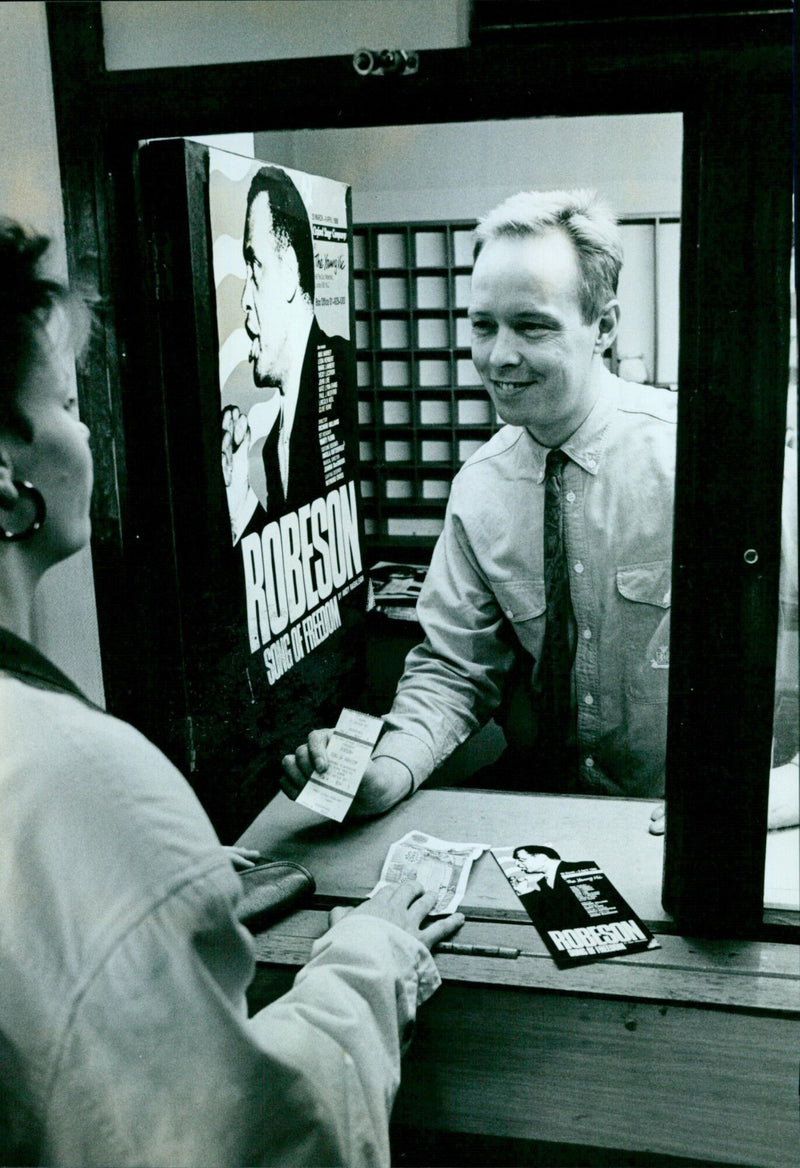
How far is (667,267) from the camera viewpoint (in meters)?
6.13

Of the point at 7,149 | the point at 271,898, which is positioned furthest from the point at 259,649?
the point at 7,149

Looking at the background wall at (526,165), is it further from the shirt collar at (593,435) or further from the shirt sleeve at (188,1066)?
the shirt sleeve at (188,1066)

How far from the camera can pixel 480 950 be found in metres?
1.50

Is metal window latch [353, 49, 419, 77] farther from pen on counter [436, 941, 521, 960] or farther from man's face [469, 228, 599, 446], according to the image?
pen on counter [436, 941, 521, 960]

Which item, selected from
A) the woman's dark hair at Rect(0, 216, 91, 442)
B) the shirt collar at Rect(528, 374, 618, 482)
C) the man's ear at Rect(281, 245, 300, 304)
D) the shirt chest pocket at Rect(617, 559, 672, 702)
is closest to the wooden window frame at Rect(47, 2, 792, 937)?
the woman's dark hair at Rect(0, 216, 91, 442)

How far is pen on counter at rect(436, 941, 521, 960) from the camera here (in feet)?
4.90

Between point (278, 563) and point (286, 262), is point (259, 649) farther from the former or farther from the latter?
point (286, 262)

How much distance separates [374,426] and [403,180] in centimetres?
→ 166

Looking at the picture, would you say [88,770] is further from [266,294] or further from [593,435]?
[593,435]

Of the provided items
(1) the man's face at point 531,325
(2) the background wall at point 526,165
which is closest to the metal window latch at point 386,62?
(1) the man's face at point 531,325

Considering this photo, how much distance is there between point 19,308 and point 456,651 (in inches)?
65.3

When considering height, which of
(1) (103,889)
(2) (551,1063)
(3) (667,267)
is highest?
(3) (667,267)

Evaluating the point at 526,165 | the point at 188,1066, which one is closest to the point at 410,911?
the point at 188,1066

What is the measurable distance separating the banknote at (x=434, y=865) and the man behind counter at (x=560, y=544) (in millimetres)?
400
